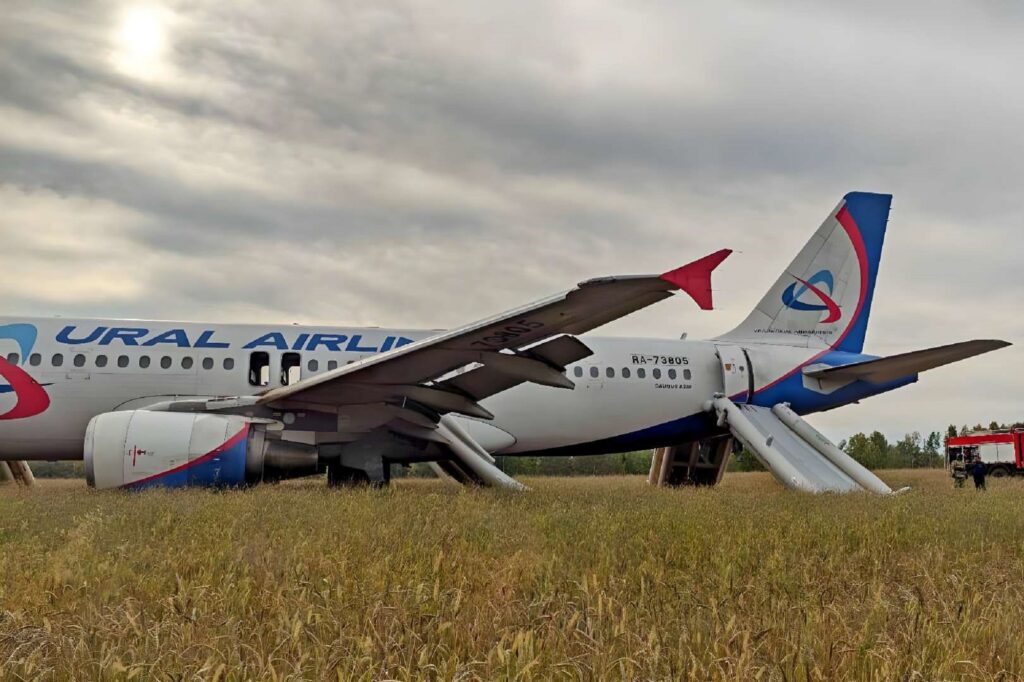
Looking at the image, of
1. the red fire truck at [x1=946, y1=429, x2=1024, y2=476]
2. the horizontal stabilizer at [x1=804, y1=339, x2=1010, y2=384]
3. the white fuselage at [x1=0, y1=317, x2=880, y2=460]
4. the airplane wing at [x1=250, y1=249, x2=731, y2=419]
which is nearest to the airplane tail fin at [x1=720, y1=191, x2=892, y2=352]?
the white fuselage at [x1=0, y1=317, x2=880, y2=460]

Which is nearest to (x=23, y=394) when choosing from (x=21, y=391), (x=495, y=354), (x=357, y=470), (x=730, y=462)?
(x=21, y=391)

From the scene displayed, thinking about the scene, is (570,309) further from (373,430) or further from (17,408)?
(17,408)

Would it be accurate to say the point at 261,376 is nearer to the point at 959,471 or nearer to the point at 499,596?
the point at 499,596

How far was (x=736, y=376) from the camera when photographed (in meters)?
16.1

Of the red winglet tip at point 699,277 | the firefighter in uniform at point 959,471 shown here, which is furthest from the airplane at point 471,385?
the firefighter in uniform at point 959,471

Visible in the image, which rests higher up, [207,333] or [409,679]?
[207,333]

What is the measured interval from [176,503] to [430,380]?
4.51 metres

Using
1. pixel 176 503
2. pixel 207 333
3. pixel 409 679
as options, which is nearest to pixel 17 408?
pixel 207 333

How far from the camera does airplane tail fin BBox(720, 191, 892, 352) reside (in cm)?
1802

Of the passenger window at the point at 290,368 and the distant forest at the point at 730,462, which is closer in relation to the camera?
the passenger window at the point at 290,368

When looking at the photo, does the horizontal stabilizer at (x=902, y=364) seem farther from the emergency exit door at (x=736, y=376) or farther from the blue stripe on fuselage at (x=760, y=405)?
the emergency exit door at (x=736, y=376)

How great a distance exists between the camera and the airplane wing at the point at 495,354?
884 cm

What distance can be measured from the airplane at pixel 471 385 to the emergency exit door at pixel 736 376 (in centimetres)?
3

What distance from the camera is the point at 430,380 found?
11.6m
